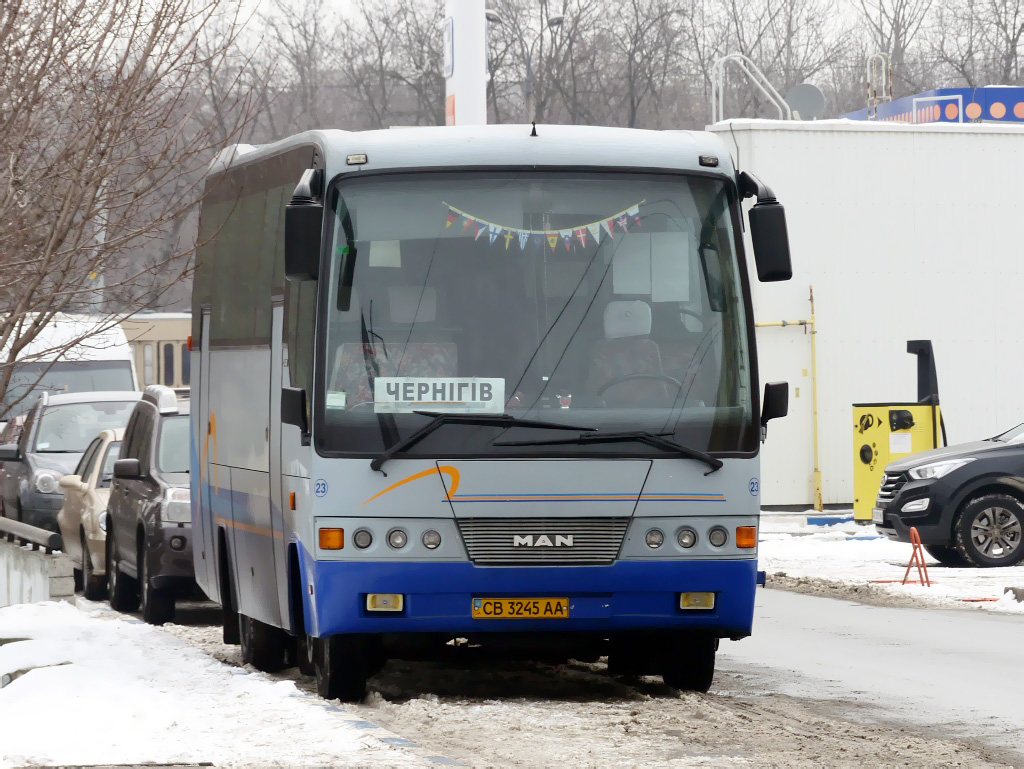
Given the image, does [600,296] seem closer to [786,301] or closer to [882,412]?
[882,412]

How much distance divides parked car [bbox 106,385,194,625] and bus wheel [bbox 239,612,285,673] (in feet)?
10.1

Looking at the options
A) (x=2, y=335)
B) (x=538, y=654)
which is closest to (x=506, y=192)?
(x=538, y=654)

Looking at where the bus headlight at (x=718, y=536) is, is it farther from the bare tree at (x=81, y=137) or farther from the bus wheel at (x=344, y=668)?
the bare tree at (x=81, y=137)

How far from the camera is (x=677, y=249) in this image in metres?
9.99

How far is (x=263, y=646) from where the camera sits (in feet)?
38.9

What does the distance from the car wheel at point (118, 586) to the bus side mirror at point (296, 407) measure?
7.70 m

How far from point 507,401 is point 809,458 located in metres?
19.4

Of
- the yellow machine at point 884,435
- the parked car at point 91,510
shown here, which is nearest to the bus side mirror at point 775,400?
the parked car at point 91,510

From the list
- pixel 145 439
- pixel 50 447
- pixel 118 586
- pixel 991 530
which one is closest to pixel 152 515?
pixel 145 439

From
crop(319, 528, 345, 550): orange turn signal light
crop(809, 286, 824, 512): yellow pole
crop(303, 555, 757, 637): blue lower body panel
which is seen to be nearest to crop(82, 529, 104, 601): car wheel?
crop(303, 555, 757, 637): blue lower body panel

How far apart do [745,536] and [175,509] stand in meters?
6.97

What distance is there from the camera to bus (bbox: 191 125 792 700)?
9.54 metres

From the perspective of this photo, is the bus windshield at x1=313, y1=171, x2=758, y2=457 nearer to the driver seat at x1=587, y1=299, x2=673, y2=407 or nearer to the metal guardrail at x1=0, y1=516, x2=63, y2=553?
the driver seat at x1=587, y1=299, x2=673, y2=407

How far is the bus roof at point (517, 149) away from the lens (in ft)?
32.6
